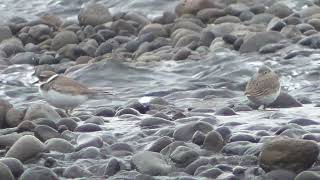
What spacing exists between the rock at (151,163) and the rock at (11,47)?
8.92 metres

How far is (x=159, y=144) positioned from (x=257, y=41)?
20.6 ft

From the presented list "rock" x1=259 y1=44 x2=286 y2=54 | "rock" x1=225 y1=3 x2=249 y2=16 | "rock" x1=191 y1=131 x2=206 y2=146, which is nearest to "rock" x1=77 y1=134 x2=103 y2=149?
"rock" x1=191 y1=131 x2=206 y2=146

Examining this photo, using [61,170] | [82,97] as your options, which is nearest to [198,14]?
[82,97]

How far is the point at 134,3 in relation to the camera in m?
20.5

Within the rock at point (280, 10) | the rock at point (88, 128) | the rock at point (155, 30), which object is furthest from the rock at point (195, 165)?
the rock at point (280, 10)

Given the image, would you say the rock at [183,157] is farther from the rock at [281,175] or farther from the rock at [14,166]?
the rock at [14,166]

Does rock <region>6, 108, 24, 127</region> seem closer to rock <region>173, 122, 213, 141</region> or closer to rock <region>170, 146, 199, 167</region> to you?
rock <region>173, 122, 213, 141</region>

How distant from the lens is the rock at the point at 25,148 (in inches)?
320

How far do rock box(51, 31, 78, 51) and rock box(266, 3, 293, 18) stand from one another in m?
3.75

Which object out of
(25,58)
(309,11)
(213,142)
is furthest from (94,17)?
(213,142)

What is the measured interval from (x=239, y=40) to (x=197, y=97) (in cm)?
271

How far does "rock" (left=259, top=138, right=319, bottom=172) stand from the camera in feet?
23.9

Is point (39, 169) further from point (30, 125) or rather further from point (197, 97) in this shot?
point (197, 97)

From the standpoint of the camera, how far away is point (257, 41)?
562 inches
